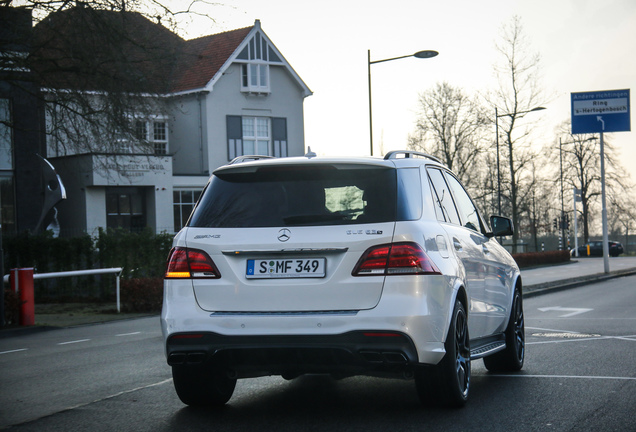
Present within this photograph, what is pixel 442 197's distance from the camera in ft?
23.3

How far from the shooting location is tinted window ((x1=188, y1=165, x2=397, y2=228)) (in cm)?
604

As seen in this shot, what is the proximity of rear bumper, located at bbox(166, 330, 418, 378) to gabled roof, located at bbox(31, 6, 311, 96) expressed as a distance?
12884 mm

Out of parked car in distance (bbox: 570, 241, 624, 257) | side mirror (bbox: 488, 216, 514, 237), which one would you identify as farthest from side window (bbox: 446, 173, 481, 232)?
parked car in distance (bbox: 570, 241, 624, 257)

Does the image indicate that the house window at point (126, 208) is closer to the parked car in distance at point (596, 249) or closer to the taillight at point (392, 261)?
the parked car in distance at point (596, 249)

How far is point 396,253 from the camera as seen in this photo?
5.86 meters

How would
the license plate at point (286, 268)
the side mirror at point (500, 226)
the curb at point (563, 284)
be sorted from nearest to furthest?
1. the license plate at point (286, 268)
2. the side mirror at point (500, 226)
3. the curb at point (563, 284)

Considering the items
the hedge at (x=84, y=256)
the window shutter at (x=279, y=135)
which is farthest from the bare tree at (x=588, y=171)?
the hedge at (x=84, y=256)

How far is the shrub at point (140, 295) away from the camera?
62.9 ft

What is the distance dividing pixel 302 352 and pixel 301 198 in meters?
1.04

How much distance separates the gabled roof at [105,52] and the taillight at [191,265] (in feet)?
40.7

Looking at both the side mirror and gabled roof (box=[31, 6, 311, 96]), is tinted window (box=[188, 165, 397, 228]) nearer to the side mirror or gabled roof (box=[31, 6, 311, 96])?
the side mirror

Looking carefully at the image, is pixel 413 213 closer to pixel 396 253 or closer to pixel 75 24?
pixel 396 253

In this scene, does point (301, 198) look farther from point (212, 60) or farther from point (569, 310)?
point (212, 60)

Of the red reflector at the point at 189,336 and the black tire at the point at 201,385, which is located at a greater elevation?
the red reflector at the point at 189,336
